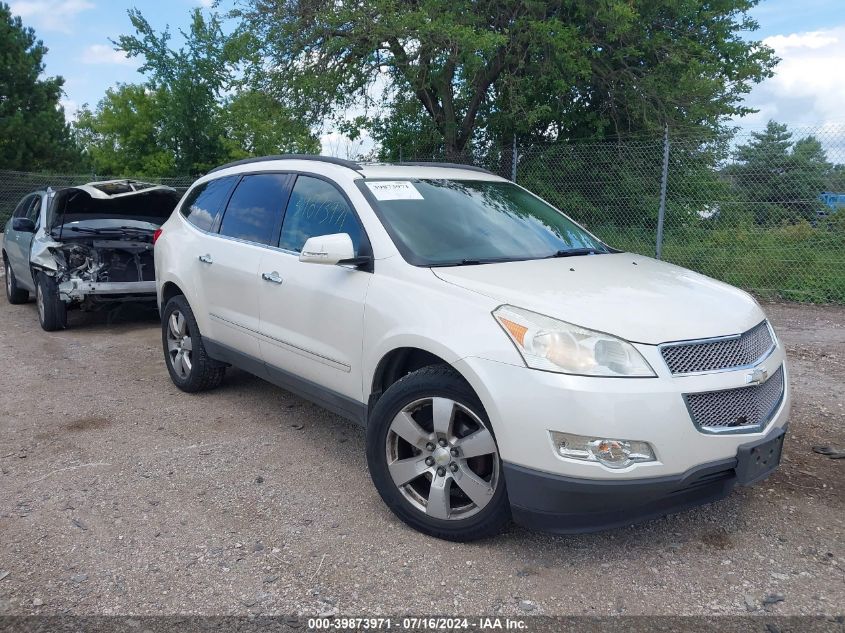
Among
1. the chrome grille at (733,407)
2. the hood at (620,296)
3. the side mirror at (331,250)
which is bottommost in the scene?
the chrome grille at (733,407)

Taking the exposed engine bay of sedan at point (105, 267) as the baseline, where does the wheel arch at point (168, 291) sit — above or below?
above

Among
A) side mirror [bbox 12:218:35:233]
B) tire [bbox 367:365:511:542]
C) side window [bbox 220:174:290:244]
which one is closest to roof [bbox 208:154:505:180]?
side window [bbox 220:174:290:244]

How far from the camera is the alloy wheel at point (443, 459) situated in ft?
10.2

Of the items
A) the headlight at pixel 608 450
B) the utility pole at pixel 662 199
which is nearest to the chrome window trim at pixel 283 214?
the headlight at pixel 608 450

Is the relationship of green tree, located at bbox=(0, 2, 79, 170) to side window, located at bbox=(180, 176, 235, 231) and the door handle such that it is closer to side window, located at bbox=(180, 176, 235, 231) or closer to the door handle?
side window, located at bbox=(180, 176, 235, 231)

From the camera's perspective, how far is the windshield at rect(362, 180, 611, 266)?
3.78 metres

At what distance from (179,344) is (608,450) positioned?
3972 millimetres

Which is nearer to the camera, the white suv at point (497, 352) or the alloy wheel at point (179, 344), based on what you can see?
the white suv at point (497, 352)

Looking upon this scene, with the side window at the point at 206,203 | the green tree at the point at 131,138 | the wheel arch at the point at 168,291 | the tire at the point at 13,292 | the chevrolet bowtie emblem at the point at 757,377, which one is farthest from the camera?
the green tree at the point at 131,138

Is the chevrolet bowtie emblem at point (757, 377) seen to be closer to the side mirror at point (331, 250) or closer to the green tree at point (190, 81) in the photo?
the side mirror at point (331, 250)

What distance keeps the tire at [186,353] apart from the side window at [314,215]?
4.67 feet

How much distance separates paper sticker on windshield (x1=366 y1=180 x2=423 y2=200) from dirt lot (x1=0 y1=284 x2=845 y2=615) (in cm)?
157

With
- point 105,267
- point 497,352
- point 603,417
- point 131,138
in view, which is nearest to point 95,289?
point 105,267

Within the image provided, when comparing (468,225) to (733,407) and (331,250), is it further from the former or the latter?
(733,407)
